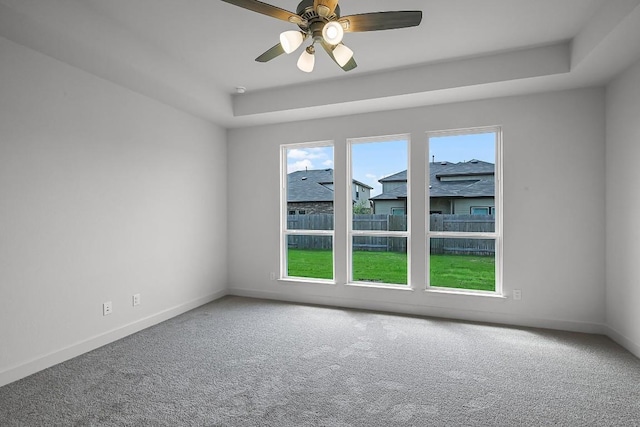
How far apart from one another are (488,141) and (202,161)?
3702mm

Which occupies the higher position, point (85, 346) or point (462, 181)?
point (462, 181)

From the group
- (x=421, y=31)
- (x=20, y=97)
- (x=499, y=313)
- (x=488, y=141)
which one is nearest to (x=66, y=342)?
(x=20, y=97)

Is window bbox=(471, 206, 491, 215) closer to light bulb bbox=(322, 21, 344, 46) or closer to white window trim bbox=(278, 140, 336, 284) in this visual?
white window trim bbox=(278, 140, 336, 284)

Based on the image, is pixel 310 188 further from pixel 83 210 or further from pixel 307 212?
pixel 83 210

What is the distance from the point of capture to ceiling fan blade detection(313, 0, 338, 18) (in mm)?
1930

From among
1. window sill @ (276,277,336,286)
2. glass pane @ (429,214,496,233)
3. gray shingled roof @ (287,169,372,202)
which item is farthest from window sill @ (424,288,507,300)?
gray shingled roof @ (287,169,372,202)

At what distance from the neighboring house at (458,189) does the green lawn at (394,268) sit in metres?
0.60

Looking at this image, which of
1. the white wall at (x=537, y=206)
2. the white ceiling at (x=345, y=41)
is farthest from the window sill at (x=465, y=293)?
the white ceiling at (x=345, y=41)

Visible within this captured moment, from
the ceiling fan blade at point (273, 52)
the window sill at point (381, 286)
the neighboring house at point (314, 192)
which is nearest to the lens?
the ceiling fan blade at point (273, 52)

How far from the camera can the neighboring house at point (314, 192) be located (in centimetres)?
457

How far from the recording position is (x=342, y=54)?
231 cm

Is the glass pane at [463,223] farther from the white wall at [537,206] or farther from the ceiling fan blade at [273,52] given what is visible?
the ceiling fan blade at [273,52]

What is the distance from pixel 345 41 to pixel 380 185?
193 cm

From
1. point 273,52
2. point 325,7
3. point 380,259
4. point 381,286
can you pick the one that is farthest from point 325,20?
point 381,286
